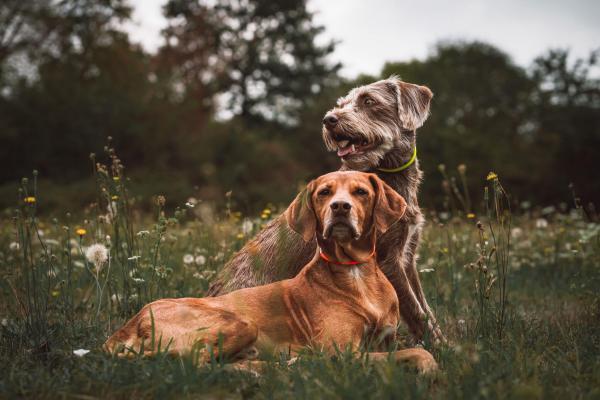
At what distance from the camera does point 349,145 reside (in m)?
4.70

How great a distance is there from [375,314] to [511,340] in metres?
0.85

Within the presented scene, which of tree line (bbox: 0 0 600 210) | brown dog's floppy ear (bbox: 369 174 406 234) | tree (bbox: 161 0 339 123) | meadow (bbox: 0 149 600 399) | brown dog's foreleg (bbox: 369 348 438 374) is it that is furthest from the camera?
tree (bbox: 161 0 339 123)

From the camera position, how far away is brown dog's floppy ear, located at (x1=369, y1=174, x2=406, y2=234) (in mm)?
3836

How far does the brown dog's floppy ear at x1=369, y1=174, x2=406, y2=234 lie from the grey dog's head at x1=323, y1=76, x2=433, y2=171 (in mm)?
620

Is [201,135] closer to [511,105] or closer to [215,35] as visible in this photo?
[215,35]

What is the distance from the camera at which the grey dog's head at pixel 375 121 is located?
14.9 feet

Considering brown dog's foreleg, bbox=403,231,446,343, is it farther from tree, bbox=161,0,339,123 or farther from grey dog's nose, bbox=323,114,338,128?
tree, bbox=161,0,339,123

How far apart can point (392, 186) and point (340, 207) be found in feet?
3.19

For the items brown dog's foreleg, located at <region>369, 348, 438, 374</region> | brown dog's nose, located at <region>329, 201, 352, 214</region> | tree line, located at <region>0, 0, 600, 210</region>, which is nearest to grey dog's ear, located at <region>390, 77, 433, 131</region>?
brown dog's nose, located at <region>329, 201, 352, 214</region>

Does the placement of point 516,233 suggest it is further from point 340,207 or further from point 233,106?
point 233,106

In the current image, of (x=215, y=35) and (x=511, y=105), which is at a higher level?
(x=215, y=35)

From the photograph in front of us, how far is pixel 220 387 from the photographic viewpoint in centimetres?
295

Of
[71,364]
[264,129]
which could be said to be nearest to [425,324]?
[71,364]

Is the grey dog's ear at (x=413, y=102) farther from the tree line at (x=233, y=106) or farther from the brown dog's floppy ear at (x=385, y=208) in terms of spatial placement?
Answer: the tree line at (x=233, y=106)
